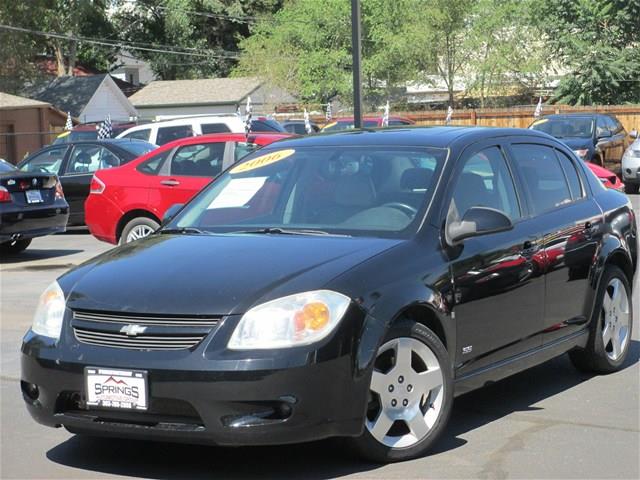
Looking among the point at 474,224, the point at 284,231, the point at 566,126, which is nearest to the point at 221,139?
the point at 284,231

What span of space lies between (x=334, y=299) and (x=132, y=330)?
897 millimetres

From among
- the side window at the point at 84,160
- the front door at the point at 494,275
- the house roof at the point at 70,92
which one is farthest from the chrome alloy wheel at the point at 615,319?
the house roof at the point at 70,92

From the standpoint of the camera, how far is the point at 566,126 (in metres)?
26.2

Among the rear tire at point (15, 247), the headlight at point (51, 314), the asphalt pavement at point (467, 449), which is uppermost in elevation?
the headlight at point (51, 314)

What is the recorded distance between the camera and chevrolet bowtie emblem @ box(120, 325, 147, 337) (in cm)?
513

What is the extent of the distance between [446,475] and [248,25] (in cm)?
7254

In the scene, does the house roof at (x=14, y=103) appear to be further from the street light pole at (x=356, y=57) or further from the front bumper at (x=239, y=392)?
the front bumper at (x=239, y=392)

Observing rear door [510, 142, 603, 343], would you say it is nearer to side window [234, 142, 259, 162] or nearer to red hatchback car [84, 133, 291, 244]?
red hatchback car [84, 133, 291, 244]

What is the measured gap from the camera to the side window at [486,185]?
638 centimetres

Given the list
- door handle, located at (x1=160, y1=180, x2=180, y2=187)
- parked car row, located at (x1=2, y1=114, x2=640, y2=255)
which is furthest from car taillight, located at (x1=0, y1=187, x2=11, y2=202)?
door handle, located at (x1=160, y1=180, x2=180, y2=187)

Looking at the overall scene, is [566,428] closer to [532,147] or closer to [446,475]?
[446,475]

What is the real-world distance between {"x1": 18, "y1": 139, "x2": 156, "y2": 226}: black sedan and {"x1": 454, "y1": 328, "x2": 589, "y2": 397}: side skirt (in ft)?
40.7

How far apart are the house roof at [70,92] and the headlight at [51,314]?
55.1m

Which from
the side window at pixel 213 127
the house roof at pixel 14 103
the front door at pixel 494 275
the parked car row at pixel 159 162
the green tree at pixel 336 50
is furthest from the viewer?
the green tree at pixel 336 50
